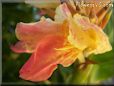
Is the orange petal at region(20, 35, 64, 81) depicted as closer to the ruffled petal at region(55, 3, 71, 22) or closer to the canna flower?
the canna flower

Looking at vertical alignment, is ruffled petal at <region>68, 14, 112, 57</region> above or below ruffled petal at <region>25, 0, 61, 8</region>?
below

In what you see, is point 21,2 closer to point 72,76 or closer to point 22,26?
point 22,26

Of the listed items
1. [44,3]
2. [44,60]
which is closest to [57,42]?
[44,60]

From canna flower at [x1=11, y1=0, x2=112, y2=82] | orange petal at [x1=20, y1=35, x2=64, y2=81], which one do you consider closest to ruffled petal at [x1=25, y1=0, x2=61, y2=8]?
canna flower at [x1=11, y1=0, x2=112, y2=82]

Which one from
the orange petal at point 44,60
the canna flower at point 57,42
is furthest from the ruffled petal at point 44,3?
the orange petal at point 44,60

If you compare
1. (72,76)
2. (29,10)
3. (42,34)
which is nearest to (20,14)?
(29,10)

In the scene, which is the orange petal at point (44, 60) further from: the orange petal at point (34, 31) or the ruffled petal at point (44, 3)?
the ruffled petal at point (44, 3)
